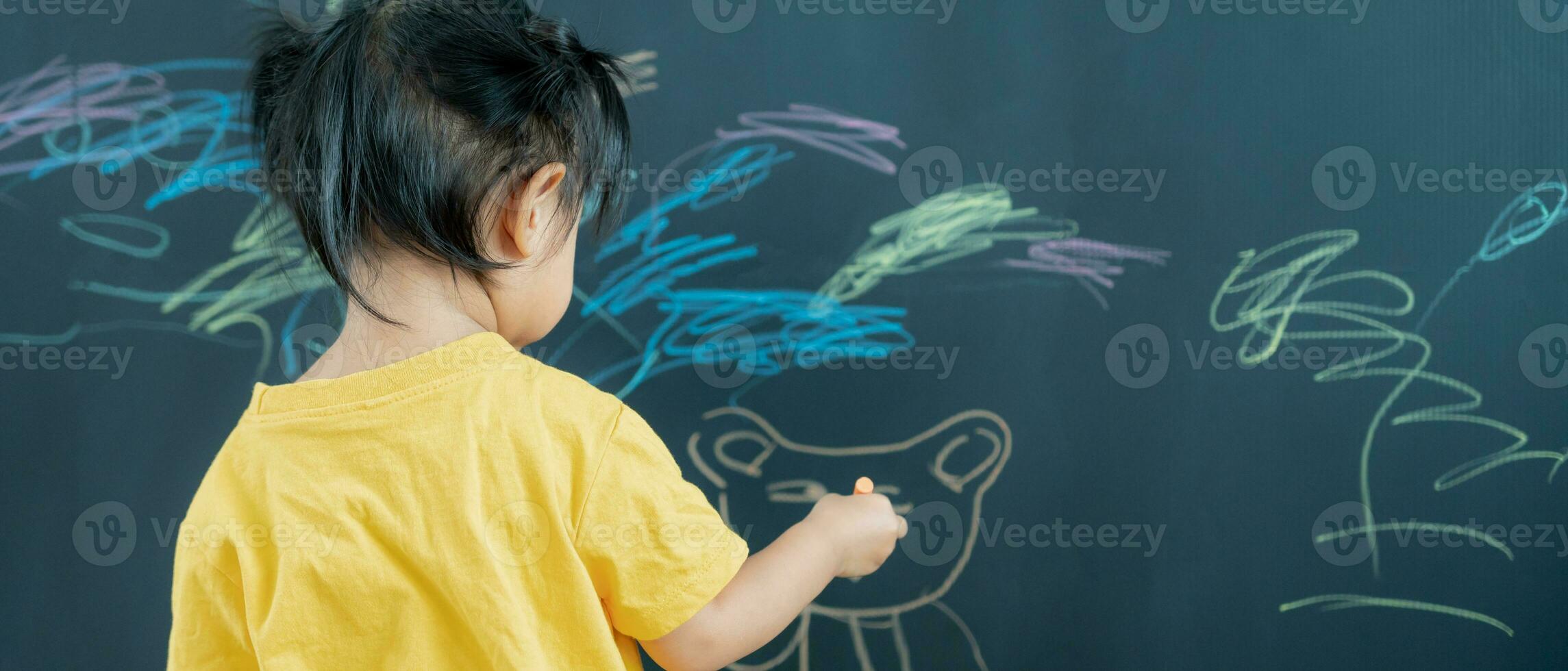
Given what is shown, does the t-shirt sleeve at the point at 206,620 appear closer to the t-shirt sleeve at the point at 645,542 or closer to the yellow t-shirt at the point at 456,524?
the yellow t-shirt at the point at 456,524

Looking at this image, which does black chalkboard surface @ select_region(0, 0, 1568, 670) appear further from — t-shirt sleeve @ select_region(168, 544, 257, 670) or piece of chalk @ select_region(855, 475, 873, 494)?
t-shirt sleeve @ select_region(168, 544, 257, 670)

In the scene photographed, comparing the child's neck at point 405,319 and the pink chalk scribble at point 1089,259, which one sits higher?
the pink chalk scribble at point 1089,259

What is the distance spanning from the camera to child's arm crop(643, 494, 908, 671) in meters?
0.57

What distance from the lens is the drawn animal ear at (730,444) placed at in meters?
1.00

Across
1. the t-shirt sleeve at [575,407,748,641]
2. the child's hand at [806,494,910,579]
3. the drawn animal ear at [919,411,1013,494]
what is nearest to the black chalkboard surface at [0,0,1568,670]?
the drawn animal ear at [919,411,1013,494]

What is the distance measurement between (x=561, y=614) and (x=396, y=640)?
9 cm

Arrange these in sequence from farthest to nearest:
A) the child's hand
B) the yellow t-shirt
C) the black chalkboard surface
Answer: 1. the black chalkboard surface
2. the child's hand
3. the yellow t-shirt

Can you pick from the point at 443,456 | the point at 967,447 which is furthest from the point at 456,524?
the point at 967,447

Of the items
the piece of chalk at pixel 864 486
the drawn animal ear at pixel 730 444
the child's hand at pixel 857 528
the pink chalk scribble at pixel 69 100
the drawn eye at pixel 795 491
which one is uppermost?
the pink chalk scribble at pixel 69 100

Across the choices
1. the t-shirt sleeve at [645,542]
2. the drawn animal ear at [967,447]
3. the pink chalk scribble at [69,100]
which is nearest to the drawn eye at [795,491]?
the drawn animal ear at [967,447]

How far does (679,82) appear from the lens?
0.99 metres

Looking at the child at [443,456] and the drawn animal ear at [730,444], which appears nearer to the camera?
the child at [443,456]

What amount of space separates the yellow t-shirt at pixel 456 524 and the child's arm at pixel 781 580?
0.8 inches

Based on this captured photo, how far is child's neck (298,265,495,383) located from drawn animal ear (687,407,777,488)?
44cm
